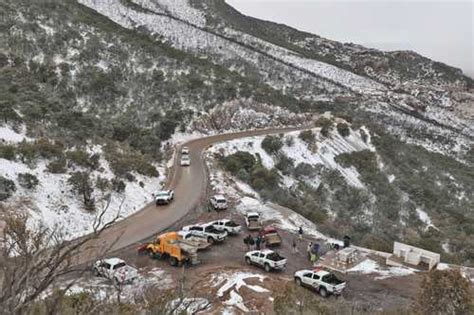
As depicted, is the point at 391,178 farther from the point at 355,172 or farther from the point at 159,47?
the point at 159,47

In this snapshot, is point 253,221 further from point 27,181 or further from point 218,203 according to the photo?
point 27,181

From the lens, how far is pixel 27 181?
98.1 feet

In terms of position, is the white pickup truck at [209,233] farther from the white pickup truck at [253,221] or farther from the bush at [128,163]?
the bush at [128,163]

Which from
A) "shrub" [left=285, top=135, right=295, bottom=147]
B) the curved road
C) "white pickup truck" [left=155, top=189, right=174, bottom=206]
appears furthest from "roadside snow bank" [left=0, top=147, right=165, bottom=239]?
"shrub" [left=285, top=135, right=295, bottom=147]

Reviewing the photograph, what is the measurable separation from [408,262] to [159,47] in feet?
205

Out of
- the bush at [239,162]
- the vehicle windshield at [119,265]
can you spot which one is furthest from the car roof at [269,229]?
the bush at [239,162]

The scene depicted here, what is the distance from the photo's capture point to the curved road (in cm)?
2816

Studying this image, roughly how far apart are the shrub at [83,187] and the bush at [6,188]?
3.66 meters

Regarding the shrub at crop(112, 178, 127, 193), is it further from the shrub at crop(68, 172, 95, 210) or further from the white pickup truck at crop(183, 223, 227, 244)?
the white pickup truck at crop(183, 223, 227, 244)

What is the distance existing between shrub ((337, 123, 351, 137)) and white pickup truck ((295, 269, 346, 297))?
1694 inches

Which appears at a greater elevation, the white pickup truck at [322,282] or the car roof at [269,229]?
the white pickup truck at [322,282]

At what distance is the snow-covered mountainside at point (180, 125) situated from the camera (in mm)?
34781

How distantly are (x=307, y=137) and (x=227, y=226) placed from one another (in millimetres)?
30349

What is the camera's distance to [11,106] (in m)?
40.2
